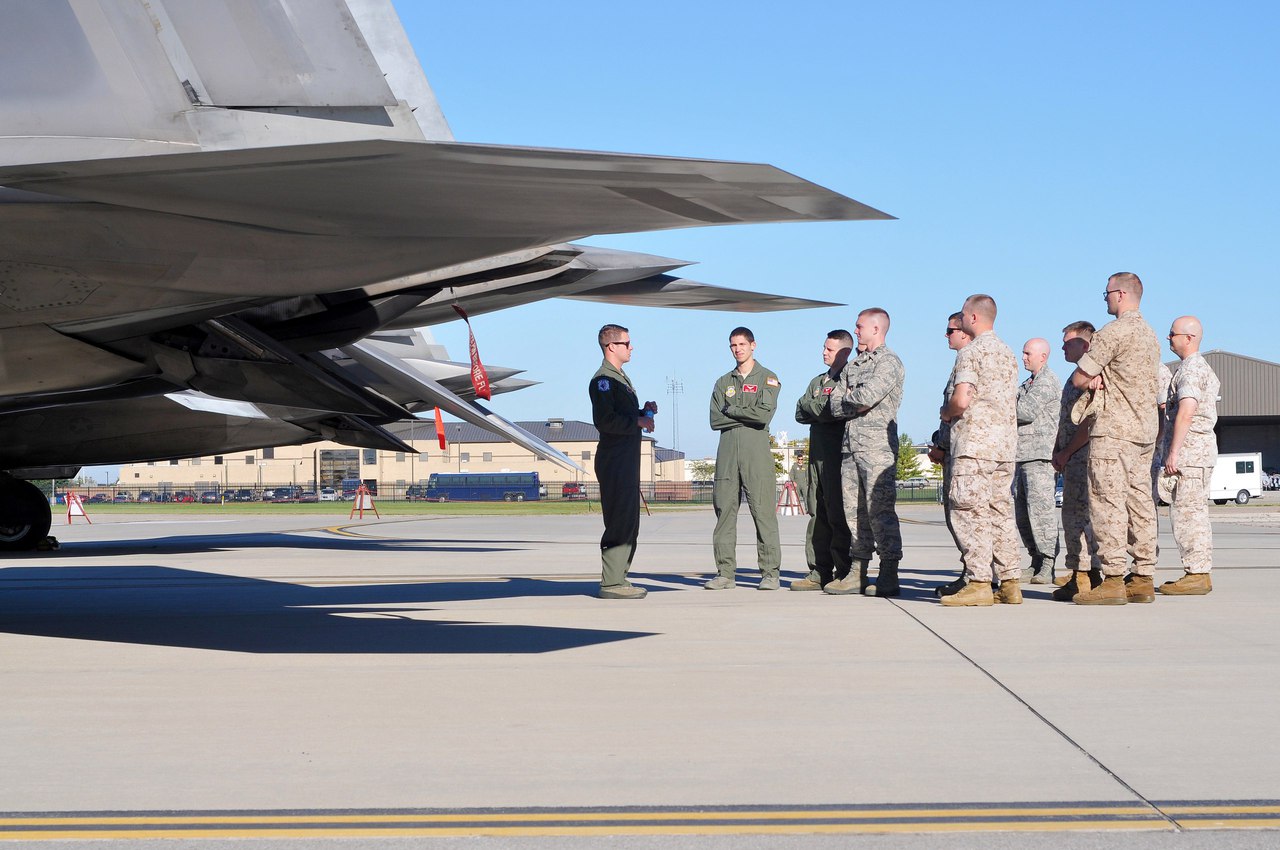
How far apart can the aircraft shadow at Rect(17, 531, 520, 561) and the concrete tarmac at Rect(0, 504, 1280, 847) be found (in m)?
6.80

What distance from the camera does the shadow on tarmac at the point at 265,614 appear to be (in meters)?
6.04

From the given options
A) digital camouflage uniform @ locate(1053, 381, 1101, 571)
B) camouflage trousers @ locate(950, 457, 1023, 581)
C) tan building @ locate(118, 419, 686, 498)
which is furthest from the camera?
tan building @ locate(118, 419, 686, 498)

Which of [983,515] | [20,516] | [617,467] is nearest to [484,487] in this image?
[20,516]

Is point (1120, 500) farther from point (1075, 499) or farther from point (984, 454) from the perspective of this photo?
point (984, 454)

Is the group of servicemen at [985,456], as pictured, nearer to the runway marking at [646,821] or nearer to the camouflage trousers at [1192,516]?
the camouflage trousers at [1192,516]

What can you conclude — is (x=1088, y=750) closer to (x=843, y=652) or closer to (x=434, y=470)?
(x=843, y=652)

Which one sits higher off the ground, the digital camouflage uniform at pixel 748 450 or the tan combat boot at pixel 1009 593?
the digital camouflage uniform at pixel 748 450

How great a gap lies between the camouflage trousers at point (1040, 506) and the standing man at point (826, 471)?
1673mm

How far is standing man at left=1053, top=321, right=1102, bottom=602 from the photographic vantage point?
751 cm

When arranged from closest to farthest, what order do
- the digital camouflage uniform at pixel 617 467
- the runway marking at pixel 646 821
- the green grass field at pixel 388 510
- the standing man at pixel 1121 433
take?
the runway marking at pixel 646 821
the standing man at pixel 1121 433
the digital camouflage uniform at pixel 617 467
the green grass field at pixel 388 510

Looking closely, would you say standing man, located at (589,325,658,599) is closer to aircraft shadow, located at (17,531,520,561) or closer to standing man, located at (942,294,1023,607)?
standing man, located at (942,294,1023,607)

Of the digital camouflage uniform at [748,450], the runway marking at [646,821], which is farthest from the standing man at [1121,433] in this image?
the runway marking at [646,821]

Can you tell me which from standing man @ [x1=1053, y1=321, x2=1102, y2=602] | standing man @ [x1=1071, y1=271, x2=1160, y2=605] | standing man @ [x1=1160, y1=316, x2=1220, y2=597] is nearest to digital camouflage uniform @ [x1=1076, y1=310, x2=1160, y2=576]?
standing man @ [x1=1071, y1=271, x2=1160, y2=605]

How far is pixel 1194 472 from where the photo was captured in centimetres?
780
